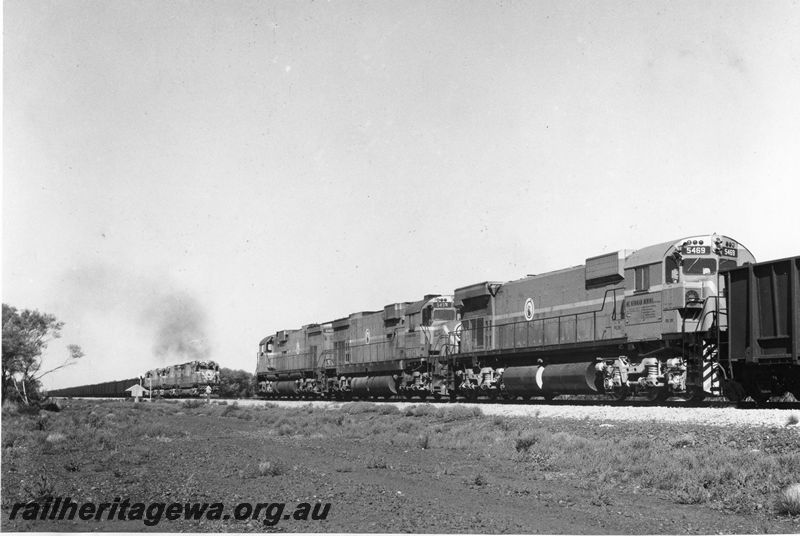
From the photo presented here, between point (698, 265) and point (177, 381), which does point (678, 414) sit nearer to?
point (698, 265)

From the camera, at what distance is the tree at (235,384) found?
2523 inches

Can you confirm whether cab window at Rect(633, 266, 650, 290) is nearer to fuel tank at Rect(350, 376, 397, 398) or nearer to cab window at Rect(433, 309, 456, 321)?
cab window at Rect(433, 309, 456, 321)

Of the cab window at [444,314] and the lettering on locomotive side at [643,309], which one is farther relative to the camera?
the cab window at [444,314]

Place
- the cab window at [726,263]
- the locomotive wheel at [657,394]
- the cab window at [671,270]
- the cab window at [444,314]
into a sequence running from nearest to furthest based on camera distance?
the cab window at [726,263] → the cab window at [671,270] → the locomotive wheel at [657,394] → the cab window at [444,314]

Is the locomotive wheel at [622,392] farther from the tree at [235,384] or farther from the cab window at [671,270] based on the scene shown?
the tree at [235,384]

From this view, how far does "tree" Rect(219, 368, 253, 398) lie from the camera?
64.1 metres

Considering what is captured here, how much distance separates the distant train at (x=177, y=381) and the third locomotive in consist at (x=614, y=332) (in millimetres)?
23316

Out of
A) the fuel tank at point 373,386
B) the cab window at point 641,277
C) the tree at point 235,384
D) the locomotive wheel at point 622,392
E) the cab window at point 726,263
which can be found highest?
the cab window at point 726,263

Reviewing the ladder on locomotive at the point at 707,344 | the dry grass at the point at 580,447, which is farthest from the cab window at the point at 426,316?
the ladder on locomotive at the point at 707,344

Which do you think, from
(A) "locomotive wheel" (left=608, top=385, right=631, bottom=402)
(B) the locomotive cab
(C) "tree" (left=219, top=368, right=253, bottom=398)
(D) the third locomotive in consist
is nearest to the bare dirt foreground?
(D) the third locomotive in consist

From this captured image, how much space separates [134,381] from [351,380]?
114ft

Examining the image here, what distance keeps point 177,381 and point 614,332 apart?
4374cm

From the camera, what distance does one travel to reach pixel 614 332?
20.2 metres

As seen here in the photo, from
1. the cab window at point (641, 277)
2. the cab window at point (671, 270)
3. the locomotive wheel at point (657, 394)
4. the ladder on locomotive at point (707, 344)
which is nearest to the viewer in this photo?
the ladder on locomotive at point (707, 344)
